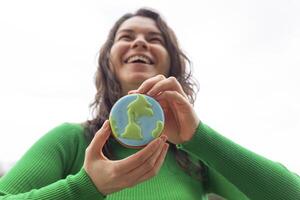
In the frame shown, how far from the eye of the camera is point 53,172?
1.41m

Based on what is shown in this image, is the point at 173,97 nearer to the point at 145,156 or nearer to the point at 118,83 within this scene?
the point at 145,156

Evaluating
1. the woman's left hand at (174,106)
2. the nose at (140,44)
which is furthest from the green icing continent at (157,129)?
the nose at (140,44)

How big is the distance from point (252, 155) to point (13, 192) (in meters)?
0.82

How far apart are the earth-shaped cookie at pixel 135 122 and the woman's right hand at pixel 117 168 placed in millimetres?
103

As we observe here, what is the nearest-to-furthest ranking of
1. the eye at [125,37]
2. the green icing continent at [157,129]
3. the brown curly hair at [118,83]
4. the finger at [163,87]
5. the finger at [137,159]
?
1. the finger at [137,159]
2. the green icing continent at [157,129]
3. the finger at [163,87]
4. the brown curly hair at [118,83]
5. the eye at [125,37]

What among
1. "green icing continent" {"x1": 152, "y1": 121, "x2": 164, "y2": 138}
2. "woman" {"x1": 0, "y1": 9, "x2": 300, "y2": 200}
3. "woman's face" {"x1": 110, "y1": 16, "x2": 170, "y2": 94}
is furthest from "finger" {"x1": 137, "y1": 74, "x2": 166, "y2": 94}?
"woman's face" {"x1": 110, "y1": 16, "x2": 170, "y2": 94}

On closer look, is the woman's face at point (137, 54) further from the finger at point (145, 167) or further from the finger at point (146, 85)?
the finger at point (145, 167)

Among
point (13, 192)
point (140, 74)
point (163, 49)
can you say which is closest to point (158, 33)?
point (163, 49)

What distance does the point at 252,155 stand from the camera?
1.43 metres

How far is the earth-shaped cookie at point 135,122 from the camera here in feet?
4.07

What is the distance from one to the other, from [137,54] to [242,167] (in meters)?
0.75

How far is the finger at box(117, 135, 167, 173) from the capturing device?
108 cm

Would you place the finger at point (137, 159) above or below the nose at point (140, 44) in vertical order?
below

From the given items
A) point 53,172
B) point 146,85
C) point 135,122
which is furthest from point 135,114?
point 53,172
